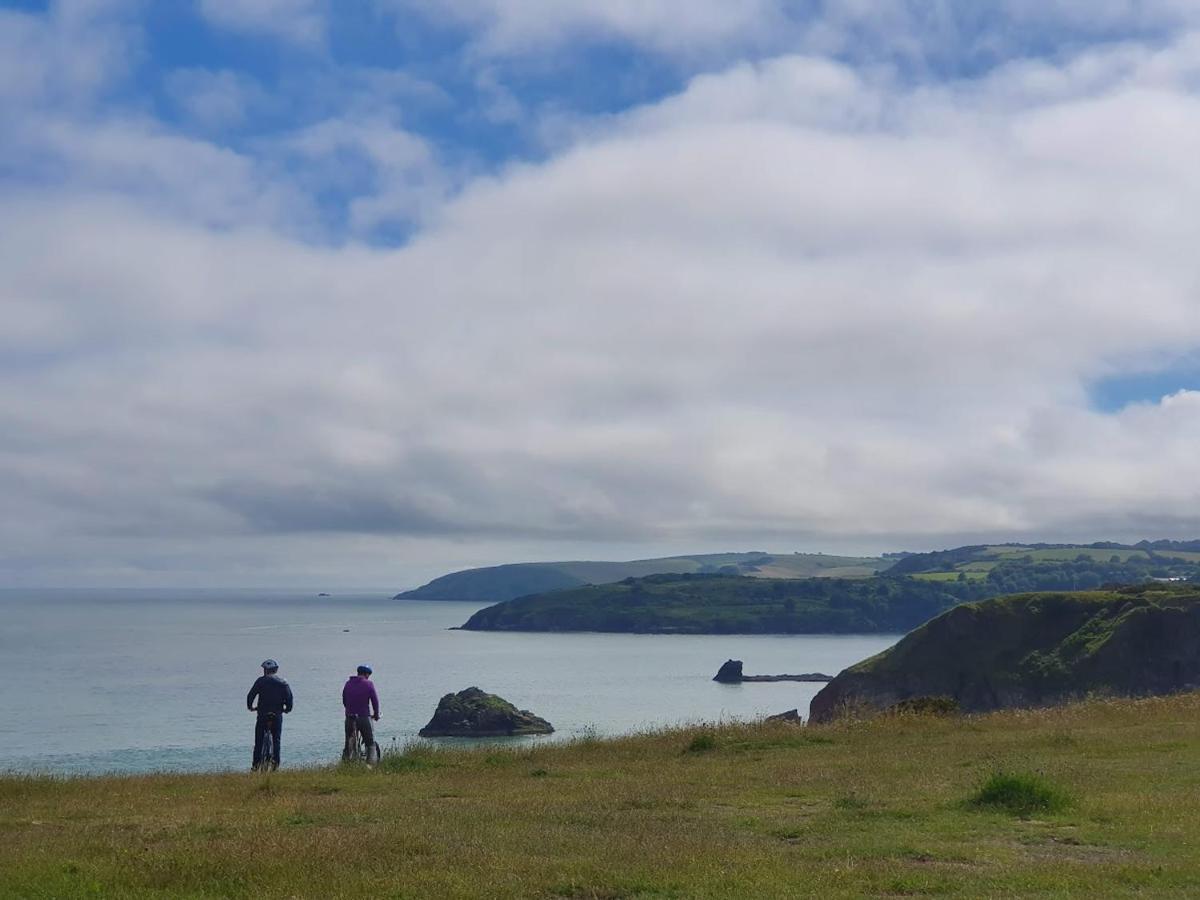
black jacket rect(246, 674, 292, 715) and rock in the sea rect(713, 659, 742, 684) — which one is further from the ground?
black jacket rect(246, 674, 292, 715)

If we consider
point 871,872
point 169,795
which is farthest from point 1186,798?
point 169,795

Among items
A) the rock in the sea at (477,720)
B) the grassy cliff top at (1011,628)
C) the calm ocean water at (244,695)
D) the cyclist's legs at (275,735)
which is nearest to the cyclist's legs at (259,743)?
the cyclist's legs at (275,735)

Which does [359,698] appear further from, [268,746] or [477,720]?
[477,720]

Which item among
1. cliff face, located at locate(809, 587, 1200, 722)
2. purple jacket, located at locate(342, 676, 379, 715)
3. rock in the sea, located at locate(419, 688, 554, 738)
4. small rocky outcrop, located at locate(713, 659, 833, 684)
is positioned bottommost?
small rocky outcrop, located at locate(713, 659, 833, 684)

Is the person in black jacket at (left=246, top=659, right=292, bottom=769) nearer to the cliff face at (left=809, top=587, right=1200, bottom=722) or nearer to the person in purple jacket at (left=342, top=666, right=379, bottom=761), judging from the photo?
the person in purple jacket at (left=342, top=666, right=379, bottom=761)

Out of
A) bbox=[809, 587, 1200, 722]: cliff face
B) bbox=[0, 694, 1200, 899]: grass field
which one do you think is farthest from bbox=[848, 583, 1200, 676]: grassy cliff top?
bbox=[0, 694, 1200, 899]: grass field

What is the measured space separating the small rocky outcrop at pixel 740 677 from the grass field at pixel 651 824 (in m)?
139

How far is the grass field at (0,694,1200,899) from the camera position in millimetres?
10297

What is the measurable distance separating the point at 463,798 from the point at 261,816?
3509mm

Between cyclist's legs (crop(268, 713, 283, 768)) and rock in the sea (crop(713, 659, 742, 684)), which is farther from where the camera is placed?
rock in the sea (crop(713, 659, 742, 684))

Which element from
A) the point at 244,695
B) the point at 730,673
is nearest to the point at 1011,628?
the point at 730,673

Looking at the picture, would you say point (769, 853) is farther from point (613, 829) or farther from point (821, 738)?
point (821, 738)

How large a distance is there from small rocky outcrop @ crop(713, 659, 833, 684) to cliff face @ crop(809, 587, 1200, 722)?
5411 centimetres

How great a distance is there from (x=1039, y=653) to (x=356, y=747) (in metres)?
88.7
